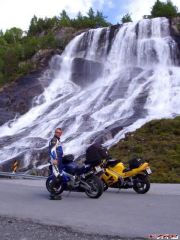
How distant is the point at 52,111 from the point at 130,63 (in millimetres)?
9697

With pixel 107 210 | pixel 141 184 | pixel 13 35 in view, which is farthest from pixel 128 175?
pixel 13 35

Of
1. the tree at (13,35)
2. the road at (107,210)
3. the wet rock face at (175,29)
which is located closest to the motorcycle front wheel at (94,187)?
the road at (107,210)

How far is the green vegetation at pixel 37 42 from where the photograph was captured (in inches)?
2051

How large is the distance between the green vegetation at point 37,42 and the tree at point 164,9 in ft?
24.1

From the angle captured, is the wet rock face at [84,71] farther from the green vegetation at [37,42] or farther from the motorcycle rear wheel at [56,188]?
the motorcycle rear wheel at [56,188]

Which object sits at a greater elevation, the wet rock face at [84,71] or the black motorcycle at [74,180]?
the wet rock face at [84,71]

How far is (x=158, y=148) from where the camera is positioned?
2164 cm

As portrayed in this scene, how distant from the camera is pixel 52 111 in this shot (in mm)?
38531

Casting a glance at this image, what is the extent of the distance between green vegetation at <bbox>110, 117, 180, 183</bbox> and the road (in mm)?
3807

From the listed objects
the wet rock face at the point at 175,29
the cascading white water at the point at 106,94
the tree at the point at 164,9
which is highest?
the tree at the point at 164,9

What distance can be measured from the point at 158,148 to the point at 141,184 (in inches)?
346

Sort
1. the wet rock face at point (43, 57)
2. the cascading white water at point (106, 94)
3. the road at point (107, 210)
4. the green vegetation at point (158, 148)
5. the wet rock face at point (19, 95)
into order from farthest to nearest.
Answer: the wet rock face at point (43, 57) → the wet rock face at point (19, 95) → the cascading white water at point (106, 94) → the green vegetation at point (158, 148) → the road at point (107, 210)

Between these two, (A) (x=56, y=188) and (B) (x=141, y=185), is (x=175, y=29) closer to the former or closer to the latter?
(B) (x=141, y=185)

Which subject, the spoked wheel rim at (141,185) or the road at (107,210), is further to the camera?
the spoked wheel rim at (141,185)
